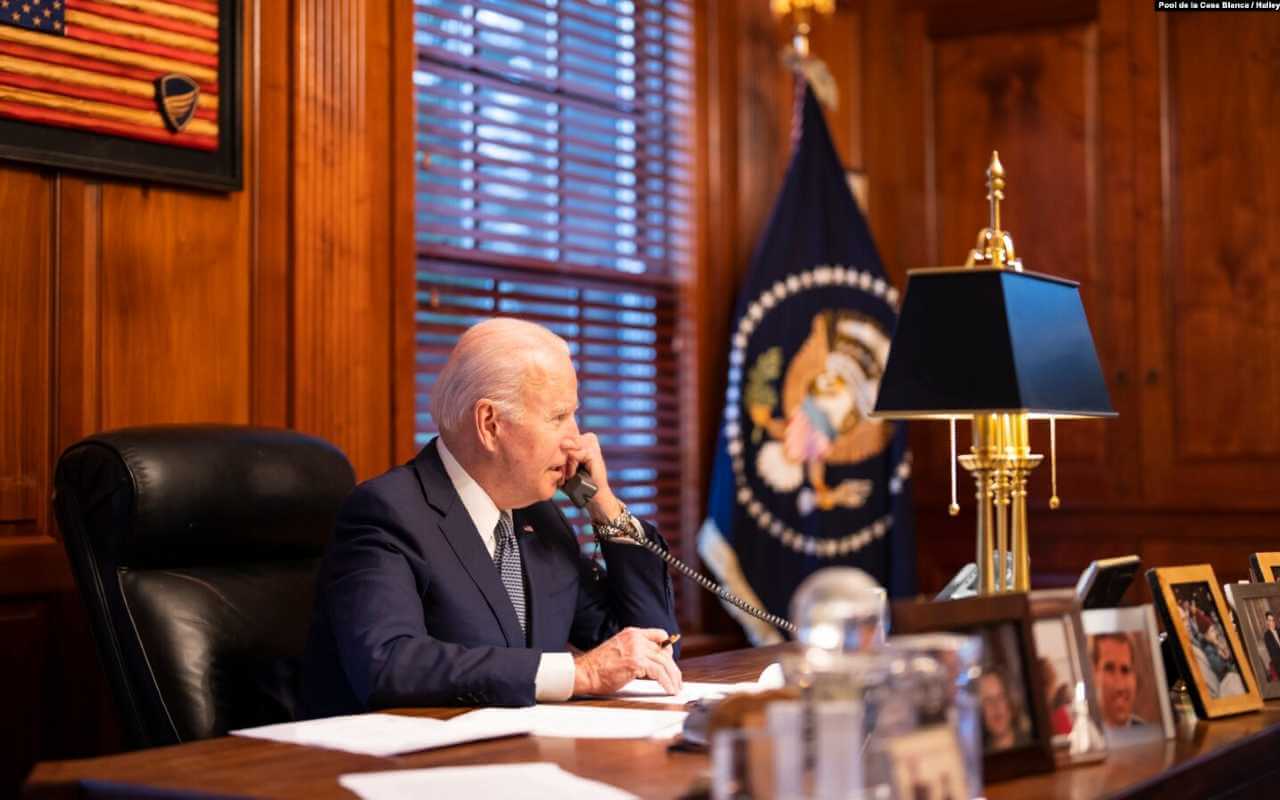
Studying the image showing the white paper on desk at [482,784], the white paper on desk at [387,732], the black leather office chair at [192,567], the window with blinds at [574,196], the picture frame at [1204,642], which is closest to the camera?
the white paper on desk at [482,784]

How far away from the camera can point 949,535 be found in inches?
189

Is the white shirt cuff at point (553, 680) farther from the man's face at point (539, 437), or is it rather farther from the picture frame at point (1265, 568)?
the picture frame at point (1265, 568)

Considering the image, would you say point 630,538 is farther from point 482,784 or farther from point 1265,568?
point 482,784

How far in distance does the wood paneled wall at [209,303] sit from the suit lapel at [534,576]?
0.86 m

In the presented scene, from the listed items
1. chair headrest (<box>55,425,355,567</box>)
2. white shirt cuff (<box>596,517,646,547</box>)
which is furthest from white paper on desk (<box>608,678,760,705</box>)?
chair headrest (<box>55,425,355,567</box>)

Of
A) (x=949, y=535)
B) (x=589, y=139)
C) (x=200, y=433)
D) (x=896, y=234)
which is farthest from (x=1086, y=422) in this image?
(x=200, y=433)

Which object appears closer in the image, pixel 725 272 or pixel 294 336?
pixel 294 336

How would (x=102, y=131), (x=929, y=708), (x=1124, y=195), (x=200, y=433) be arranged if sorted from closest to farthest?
(x=929, y=708) → (x=200, y=433) → (x=102, y=131) → (x=1124, y=195)

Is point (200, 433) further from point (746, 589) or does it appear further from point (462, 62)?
point (746, 589)

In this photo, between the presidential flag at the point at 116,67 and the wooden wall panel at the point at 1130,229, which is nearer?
the presidential flag at the point at 116,67

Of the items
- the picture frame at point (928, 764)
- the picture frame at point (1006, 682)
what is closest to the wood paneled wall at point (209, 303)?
the picture frame at point (1006, 682)

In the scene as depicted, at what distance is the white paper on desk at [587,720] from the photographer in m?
1.90

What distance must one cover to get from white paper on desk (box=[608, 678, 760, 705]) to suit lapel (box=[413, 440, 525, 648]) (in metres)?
0.23

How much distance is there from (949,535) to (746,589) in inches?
30.0
